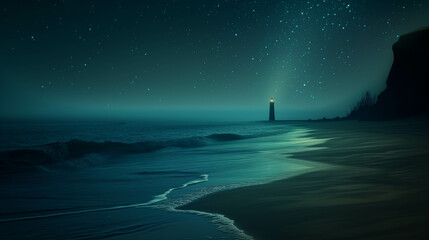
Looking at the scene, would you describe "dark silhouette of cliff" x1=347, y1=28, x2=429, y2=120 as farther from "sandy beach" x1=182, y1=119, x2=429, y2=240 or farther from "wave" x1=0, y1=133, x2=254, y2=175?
"sandy beach" x1=182, y1=119, x2=429, y2=240

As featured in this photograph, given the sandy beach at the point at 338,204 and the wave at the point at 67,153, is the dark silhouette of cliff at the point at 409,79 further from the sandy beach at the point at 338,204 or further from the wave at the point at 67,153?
the sandy beach at the point at 338,204

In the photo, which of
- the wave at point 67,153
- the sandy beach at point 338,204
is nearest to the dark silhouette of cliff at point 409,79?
the wave at point 67,153

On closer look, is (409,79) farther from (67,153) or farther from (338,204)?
(338,204)

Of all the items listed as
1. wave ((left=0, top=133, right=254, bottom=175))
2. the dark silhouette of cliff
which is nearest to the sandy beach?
wave ((left=0, top=133, right=254, bottom=175))

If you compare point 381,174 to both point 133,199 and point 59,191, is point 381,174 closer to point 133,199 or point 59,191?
point 133,199

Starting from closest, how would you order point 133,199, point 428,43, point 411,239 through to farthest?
point 411,239
point 133,199
point 428,43

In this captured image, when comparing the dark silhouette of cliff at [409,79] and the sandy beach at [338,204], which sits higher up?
the dark silhouette of cliff at [409,79]

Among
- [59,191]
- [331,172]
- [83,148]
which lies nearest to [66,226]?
[59,191]
